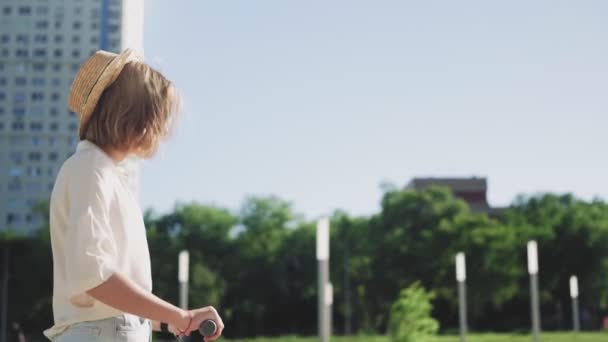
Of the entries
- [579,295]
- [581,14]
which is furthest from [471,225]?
[581,14]

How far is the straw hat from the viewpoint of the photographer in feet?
4.51

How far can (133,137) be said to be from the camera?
4.47ft

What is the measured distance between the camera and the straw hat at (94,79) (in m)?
1.38

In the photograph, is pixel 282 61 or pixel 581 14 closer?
pixel 581 14

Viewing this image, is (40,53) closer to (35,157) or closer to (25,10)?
(25,10)

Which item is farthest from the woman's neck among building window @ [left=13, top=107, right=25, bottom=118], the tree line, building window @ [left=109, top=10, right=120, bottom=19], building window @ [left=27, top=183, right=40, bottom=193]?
the tree line

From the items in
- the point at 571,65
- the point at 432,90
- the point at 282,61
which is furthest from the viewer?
the point at 432,90

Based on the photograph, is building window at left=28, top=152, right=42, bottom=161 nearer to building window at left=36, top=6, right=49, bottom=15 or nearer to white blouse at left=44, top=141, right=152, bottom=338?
building window at left=36, top=6, right=49, bottom=15

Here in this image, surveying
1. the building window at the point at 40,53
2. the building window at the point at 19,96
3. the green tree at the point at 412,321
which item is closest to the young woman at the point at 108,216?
the building window at the point at 40,53

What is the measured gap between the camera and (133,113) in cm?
135

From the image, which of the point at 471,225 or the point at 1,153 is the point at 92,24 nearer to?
the point at 1,153

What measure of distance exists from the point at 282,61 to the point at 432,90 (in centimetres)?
580

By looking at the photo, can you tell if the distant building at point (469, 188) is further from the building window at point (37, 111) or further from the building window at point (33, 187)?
the building window at point (37, 111)

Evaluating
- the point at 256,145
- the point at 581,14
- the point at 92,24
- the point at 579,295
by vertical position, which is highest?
the point at 581,14
